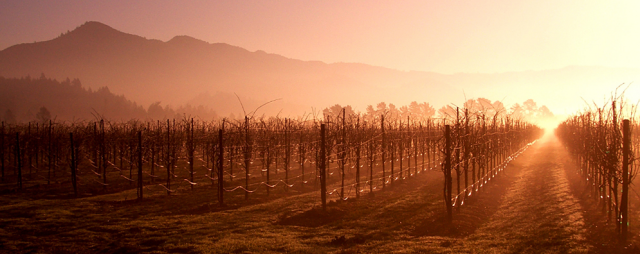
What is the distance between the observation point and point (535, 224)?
9.92 metres

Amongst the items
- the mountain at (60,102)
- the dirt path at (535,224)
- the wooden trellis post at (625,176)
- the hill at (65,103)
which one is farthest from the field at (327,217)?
the mountain at (60,102)

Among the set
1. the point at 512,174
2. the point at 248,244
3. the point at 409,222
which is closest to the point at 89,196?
the point at 248,244

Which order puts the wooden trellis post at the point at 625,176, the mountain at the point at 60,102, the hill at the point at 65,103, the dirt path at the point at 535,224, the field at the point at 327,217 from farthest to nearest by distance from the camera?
the hill at the point at 65,103
the mountain at the point at 60,102
the field at the point at 327,217
the dirt path at the point at 535,224
the wooden trellis post at the point at 625,176

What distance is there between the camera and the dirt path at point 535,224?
8.08 meters

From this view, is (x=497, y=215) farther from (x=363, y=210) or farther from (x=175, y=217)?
(x=175, y=217)

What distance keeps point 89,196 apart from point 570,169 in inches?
1038

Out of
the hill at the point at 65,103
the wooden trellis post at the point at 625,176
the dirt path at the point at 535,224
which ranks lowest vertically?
the dirt path at the point at 535,224

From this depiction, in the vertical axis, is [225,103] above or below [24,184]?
above

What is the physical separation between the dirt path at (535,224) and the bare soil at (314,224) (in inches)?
1.0

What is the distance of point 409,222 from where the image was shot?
10359mm

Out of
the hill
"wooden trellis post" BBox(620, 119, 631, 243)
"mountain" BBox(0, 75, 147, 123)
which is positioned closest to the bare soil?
"wooden trellis post" BBox(620, 119, 631, 243)

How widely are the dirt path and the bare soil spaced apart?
0.03 m

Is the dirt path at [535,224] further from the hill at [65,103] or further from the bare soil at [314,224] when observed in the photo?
the hill at [65,103]

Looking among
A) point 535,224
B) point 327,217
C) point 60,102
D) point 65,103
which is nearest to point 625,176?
point 535,224
